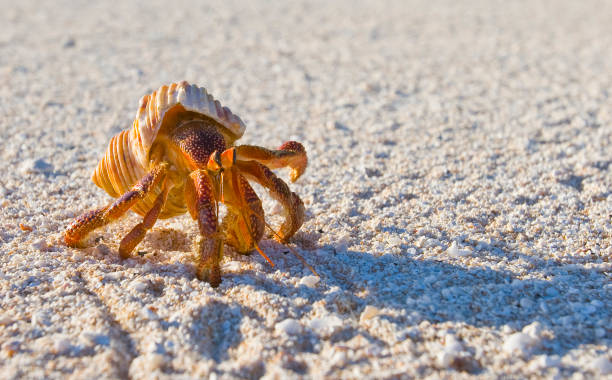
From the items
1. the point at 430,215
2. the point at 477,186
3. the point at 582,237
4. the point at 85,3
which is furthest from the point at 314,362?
the point at 85,3

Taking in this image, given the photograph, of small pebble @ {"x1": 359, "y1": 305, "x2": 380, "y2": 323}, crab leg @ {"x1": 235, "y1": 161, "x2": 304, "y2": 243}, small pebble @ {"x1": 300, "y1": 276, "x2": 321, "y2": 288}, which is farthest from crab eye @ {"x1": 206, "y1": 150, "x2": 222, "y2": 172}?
small pebble @ {"x1": 359, "y1": 305, "x2": 380, "y2": 323}

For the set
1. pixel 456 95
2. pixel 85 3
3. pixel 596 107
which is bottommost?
pixel 596 107

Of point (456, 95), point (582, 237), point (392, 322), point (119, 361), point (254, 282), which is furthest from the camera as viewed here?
point (456, 95)

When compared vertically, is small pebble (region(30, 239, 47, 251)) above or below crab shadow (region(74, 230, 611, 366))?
above

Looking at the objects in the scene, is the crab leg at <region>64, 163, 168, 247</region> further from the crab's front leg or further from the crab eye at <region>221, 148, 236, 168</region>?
the crab eye at <region>221, 148, 236, 168</region>

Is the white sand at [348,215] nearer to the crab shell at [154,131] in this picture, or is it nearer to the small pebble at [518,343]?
the small pebble at [518,343]

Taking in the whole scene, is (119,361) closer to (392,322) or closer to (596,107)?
(392,322)
